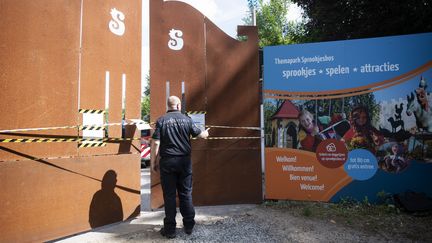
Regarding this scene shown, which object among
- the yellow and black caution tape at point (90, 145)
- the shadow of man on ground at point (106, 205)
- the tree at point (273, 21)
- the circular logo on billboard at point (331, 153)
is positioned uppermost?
the tree at point (273, 21)

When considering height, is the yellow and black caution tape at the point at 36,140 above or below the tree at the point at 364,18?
below

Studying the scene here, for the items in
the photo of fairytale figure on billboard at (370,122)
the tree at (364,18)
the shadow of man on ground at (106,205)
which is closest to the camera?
the shadow of man on ground at (106,205)

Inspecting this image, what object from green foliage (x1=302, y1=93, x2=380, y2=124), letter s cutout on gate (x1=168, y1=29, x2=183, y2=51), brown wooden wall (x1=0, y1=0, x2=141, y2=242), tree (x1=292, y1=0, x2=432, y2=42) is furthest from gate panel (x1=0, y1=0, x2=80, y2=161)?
tree (x1=292, y1=0, x2=432, y2=42)

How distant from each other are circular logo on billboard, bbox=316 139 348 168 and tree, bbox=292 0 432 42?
4.76m

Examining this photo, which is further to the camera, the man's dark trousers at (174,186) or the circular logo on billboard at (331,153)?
the circular logo on billboard at (331,153)

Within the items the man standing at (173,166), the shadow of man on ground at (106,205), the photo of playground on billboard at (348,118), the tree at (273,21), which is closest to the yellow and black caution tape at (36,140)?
the shadow of man on ground at (106,205)

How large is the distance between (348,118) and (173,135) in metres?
3.48

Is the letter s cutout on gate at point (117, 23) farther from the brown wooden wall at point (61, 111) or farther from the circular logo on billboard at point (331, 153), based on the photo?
the circular logo on billboard at point (331, 153)

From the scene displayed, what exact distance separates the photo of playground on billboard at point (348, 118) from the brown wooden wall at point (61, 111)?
2753 millimetres

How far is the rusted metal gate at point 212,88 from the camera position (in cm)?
624

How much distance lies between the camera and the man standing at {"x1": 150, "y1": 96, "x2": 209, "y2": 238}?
15.3 feet

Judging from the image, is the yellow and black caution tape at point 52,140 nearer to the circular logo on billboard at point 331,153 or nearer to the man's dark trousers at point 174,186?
the man's dark trousers at point 174,186

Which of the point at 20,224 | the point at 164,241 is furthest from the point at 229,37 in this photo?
the point at 20,224

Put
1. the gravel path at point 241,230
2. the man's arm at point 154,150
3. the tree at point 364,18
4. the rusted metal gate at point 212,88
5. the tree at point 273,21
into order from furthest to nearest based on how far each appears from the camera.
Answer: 1. the tree at point 273,21
2. the tree at point 364,18
3. the rusted metal gate at point 212,88
4. the man's arm at point 154,150
5. the gravel path at point 241,230
